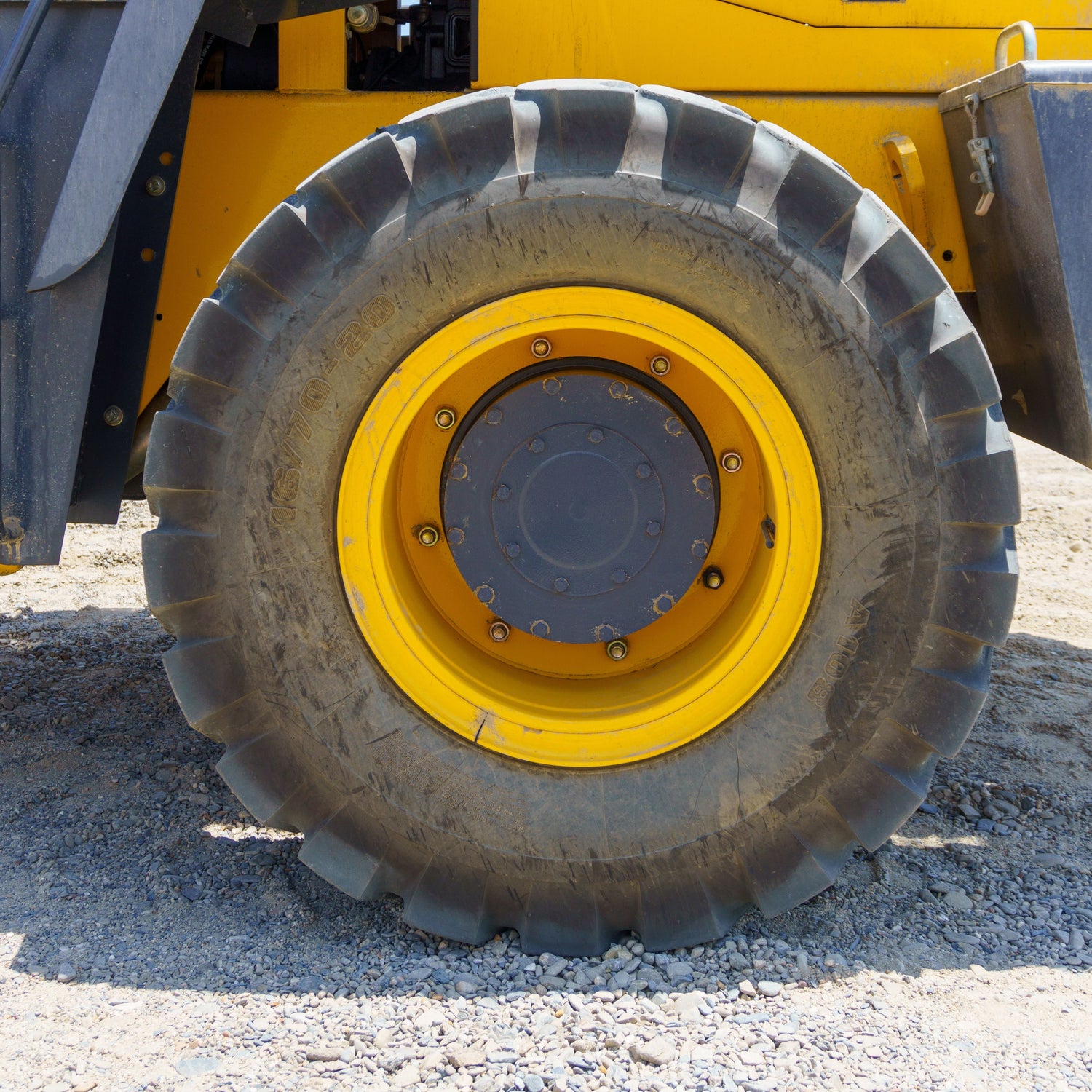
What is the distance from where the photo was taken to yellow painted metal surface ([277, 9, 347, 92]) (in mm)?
2326

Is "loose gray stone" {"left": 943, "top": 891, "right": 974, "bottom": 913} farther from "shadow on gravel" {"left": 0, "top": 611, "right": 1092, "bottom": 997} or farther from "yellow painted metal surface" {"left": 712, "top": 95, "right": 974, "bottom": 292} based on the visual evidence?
"yellow painted metal surface" {"left": 712, "top": 95, "right": 974, "bottom": 292}

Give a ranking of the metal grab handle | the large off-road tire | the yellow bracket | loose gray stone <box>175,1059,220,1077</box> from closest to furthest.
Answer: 1. loose gray stone <box>175,1059,220,1077</box>
2. the large off-road tire
3. the metal grab handle
4. the yellow bracket

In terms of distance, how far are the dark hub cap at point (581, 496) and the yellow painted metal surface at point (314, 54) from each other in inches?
36.7

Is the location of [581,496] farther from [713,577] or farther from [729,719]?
[729,719]

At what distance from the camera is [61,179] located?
6.54ft

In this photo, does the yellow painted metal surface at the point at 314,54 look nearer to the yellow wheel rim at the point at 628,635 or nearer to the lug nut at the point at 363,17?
the lug nut at the point at 363,17

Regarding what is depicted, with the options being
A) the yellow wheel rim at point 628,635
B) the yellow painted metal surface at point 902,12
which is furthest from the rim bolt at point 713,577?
the yellow painted metal surface at point 902,12

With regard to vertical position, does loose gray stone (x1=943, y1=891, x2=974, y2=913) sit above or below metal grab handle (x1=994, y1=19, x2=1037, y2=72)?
below

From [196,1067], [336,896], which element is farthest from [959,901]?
[196,1067]

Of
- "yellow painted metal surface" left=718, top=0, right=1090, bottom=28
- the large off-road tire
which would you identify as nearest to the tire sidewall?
the large off-road tire

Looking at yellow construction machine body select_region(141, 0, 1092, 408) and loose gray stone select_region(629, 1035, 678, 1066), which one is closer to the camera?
loose gray stone select_region(629, 1035, 678, 1066)

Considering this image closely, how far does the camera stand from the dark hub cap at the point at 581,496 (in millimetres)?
1984

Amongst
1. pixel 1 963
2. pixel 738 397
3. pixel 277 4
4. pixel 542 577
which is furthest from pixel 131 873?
pixel 277 4

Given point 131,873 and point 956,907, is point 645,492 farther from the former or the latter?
point 131,873
